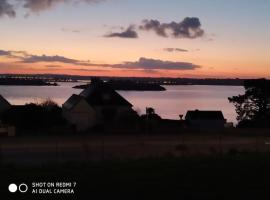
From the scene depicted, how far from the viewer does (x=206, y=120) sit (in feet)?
202

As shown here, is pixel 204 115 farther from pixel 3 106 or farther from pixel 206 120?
pixel 3 106

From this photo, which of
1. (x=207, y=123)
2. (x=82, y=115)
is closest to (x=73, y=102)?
(x=82, y=115)

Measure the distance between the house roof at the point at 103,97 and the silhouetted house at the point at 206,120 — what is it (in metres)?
7.97

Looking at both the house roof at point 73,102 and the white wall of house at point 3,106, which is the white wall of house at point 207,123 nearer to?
the house roof at point 73,102

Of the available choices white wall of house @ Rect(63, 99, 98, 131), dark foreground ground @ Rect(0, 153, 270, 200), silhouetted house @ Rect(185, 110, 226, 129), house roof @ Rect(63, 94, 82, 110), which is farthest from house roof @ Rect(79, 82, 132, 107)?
dark foreground ground @ Rect(0, 153, 270, 200)

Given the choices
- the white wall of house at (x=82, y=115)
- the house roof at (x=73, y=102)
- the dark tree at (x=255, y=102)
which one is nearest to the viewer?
the white wall of house at (x=82, y=115)

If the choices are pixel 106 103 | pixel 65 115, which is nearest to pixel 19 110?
pixel 65 115

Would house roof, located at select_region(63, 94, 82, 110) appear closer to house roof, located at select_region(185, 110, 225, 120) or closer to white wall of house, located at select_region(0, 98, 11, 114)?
white wall of house, located at select_region(0, 98, 11, 114)

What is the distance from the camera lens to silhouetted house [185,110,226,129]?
60.9 m

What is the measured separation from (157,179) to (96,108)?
44084 millimetres

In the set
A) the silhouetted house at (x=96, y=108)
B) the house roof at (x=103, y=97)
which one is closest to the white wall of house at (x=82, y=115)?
the silhouetted house at (x=96, y=108)

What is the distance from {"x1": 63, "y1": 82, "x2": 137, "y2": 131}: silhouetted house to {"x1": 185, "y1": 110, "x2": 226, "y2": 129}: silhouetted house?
7.74 meters

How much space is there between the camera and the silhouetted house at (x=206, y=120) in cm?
6091

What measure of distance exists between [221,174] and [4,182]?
6353 millimetres
